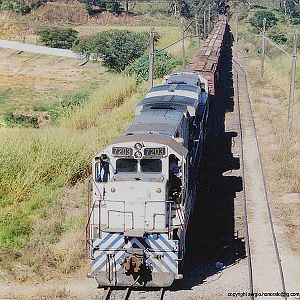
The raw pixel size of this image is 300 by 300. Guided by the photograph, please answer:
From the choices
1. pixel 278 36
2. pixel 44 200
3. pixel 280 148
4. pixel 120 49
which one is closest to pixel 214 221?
pixel 44 200

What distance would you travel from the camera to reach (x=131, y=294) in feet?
44.1

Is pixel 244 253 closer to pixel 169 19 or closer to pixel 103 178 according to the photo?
pixel 103 178

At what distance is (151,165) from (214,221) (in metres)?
5.48

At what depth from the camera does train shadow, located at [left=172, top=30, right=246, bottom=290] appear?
49.3ft

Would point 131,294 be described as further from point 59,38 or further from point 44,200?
point 59,38

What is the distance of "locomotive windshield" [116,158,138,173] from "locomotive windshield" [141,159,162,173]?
198mm

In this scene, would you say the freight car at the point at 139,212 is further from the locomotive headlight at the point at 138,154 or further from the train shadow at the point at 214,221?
the train shadow at the point at 214,221

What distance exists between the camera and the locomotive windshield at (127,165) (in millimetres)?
13570

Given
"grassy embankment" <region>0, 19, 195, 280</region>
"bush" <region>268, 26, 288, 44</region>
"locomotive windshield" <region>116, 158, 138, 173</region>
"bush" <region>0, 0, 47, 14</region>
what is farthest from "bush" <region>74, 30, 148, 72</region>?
"bush" <region>0, 0, 47, 14</region>

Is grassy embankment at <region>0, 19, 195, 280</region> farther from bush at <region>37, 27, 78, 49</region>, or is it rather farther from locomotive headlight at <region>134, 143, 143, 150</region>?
bush at <region>37, 27, 78, 49</region>

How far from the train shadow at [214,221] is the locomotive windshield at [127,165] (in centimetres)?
305

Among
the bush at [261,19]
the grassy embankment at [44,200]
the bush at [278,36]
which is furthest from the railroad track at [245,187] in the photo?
the bush at [261,19]

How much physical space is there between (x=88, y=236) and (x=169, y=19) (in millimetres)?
92714

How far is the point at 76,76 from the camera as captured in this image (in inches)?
2168
